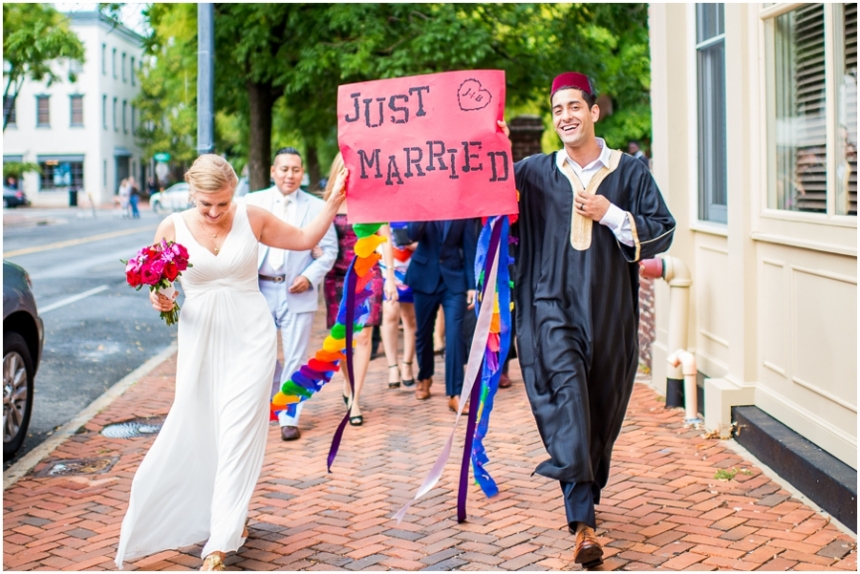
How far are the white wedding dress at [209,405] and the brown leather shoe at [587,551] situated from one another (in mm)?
1471

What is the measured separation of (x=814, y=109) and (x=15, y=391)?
5.34 meters

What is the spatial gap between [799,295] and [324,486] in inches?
114

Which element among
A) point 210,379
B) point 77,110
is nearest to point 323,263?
point 210,379

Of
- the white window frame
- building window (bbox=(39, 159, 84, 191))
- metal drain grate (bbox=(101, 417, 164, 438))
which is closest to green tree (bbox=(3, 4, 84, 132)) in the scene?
metal drain grate (bbox=(101, 417, 164, 438))

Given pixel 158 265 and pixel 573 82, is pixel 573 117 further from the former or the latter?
pixel 158 265

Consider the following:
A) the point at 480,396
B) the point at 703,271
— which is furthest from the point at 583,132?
Answer: the point at 703,271

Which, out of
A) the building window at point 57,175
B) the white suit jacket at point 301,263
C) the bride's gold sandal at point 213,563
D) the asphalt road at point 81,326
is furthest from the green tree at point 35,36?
the building window at point 57,175

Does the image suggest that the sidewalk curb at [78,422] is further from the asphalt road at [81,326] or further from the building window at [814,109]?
the building window at [814,109]

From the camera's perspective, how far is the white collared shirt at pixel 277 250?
7.38m

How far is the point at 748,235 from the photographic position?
22.1 ft

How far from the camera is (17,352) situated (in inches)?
281

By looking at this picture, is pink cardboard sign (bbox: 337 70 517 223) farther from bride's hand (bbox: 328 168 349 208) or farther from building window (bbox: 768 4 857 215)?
building window (bbox: 768 4 857 215)

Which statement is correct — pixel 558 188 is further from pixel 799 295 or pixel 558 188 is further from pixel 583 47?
pixel 583 47

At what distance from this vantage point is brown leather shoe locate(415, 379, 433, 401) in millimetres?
8633
